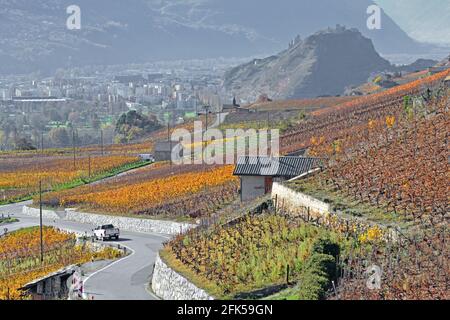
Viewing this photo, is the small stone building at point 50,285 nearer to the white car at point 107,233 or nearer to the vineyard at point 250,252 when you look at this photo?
the vineyard at point 250,252

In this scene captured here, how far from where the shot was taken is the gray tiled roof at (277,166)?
4031cm

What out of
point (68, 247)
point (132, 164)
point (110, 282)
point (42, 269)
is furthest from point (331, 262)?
point (132, 164)

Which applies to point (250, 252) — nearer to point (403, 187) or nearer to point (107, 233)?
point (403, 187)

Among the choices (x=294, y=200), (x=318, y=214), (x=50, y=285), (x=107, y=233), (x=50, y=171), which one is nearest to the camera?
(x=318, y=214)

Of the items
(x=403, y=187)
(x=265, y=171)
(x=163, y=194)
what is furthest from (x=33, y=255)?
(x=403, y=187)

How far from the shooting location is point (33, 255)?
40188 mm

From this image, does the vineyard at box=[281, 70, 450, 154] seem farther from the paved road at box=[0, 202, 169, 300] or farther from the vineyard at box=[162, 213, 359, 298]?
the vineyard at box=[162, 213, 359, 298]

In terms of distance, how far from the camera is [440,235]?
977 inches

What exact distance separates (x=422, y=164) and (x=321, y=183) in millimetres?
3835

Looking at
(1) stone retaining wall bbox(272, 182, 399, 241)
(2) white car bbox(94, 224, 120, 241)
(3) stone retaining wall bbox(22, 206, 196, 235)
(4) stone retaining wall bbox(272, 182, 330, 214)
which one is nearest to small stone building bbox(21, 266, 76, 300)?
(3) stone retaining wall bbox(22, 206, 196, 235)

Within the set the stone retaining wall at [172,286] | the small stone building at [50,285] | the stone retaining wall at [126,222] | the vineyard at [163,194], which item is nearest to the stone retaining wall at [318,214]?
the stone retaining wall at [126,222]

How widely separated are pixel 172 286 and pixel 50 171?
50.5 m
